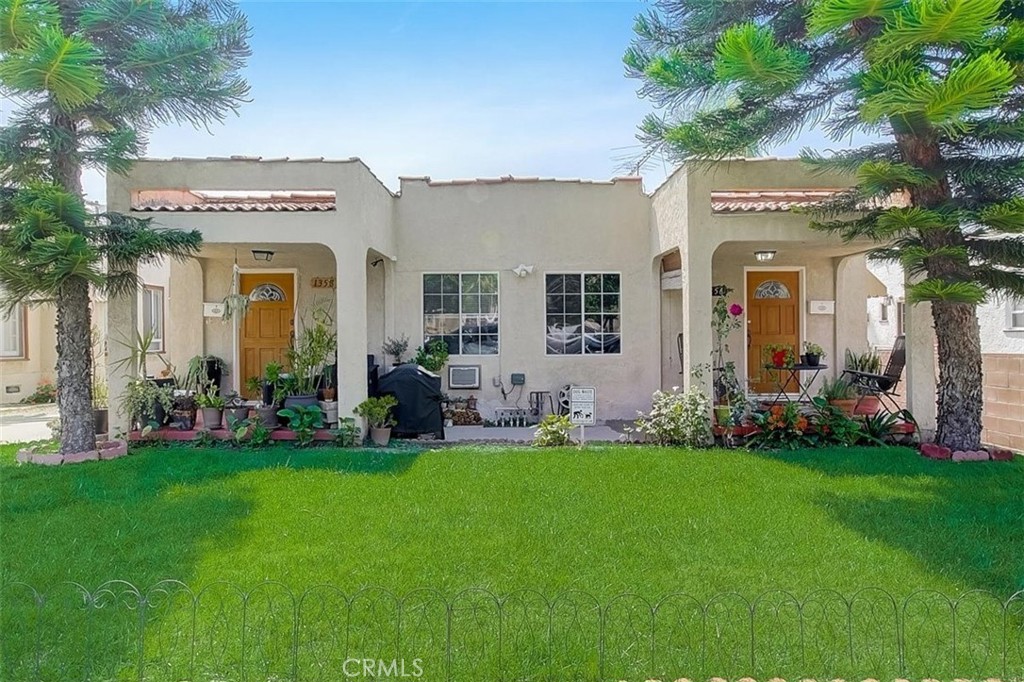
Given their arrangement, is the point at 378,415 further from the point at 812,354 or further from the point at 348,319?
the point at 812,354

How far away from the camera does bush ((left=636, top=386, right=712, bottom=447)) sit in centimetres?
943

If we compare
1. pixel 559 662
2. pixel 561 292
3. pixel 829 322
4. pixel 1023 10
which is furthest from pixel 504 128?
pixel 559 662

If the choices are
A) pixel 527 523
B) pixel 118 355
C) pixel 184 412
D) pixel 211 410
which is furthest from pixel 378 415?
pixel 527 523

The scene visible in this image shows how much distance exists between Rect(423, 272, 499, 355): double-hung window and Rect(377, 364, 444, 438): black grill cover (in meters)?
2.02

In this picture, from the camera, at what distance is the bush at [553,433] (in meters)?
9.66

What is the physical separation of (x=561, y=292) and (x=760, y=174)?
168 inches

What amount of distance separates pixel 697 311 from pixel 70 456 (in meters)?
9.41

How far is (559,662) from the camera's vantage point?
3.56 m

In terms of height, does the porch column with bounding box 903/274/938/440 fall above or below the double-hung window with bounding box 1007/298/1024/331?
below

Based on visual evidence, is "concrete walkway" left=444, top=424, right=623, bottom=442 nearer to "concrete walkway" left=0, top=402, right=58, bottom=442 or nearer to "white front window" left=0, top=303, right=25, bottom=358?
"concrete walkway" left=0, top=402, right=58, bottom=442

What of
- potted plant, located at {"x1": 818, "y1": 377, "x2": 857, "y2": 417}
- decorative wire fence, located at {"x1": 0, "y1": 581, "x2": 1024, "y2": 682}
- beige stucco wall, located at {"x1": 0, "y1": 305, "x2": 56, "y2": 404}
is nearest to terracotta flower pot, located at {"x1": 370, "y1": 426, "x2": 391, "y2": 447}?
decorative wire fence, located at {"x1": 0, "y1": 581, "x2": 1024, "y2": 682}

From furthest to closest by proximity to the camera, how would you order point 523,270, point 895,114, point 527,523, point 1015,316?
1. point 523,270
2. point 1015,316
3. point 895,114
4. point 527,523

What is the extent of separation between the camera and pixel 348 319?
9.73 meters

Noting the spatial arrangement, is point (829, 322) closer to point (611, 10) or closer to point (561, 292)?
point (561, 292)
